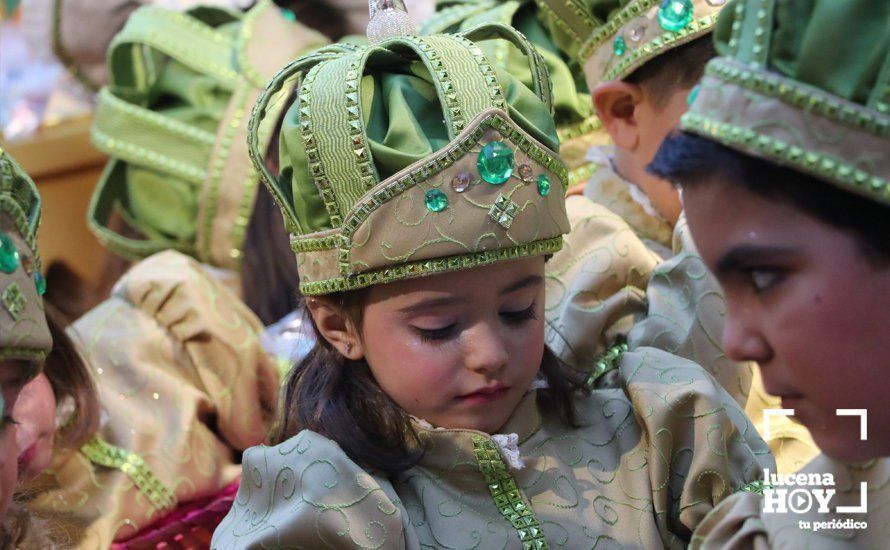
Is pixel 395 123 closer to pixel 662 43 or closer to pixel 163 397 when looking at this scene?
pixel 662 43

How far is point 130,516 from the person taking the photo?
71.7 inches

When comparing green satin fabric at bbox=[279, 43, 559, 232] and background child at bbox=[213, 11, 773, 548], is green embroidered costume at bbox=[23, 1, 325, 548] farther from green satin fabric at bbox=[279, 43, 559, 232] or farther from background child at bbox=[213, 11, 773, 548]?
green satin fabric at bbox=[279, 43, 559, 232]

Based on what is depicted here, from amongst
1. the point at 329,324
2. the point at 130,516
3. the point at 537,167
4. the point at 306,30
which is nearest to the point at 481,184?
the point at 537,167

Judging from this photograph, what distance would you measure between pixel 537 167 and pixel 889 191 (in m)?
0.50

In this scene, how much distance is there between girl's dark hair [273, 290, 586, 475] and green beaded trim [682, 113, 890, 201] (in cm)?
55

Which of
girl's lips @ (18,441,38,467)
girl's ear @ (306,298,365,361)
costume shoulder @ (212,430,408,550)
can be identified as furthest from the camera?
girl's lips @ (18,441,38,467)

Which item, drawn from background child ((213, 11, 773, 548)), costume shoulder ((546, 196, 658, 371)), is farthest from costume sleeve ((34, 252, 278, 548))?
costume shoulder ((546, 196, 658, 371))

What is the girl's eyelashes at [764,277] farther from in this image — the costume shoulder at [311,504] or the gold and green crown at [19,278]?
the gold and green crown at [19,278]

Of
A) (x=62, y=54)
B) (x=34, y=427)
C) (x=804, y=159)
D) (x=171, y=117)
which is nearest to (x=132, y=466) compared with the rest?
(x=34, y=427)

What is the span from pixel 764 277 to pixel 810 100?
0.14 meters

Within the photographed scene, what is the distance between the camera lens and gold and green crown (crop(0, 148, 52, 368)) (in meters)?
1.15

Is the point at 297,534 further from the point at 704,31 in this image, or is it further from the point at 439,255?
the point at 704,31

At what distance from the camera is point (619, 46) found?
1788mm

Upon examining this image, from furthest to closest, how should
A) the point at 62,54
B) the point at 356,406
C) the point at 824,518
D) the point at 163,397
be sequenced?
the point at 62,54 → the point at 163,397 → the point at 356,406 → the point at 824,518
